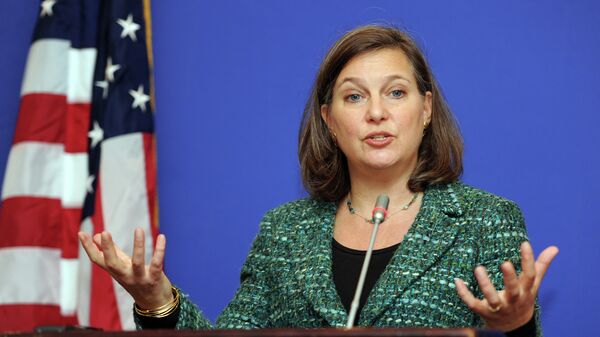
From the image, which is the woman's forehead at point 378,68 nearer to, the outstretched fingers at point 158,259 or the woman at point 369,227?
the woman at point 369,227

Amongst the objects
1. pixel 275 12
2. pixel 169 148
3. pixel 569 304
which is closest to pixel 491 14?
pixel 275 12

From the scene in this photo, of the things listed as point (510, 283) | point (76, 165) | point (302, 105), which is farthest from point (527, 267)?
point (76, 165)

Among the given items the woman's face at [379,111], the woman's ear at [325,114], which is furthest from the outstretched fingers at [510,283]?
the woman's ear at [325,114]

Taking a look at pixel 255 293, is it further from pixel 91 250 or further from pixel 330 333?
pixel 330 333

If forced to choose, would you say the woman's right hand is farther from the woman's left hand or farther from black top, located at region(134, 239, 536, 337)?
the woman's left hand

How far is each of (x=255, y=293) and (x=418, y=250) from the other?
0.48 metres

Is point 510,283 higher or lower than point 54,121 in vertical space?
lower

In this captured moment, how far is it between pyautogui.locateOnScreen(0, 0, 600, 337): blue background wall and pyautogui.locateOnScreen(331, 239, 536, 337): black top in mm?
920

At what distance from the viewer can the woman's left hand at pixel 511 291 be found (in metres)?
1.64

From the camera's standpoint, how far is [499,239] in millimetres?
2127

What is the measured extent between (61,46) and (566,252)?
1.86 meters

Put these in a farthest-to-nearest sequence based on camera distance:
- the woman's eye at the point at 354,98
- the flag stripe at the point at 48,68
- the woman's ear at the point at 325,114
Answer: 1. the flag stripe at the point at 48,68
2. the woman's ear at the point at 325,114
3. the woman's eye at the point at 354,98

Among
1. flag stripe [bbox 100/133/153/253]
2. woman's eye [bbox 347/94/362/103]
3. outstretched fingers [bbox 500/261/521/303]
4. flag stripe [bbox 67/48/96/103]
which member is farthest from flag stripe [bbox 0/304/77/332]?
Result: outstretched fingers [bbox 500/261/521/303]

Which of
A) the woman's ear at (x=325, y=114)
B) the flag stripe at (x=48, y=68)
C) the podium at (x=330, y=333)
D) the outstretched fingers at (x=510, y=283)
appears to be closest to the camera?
the podium at (x=330, y=333)
